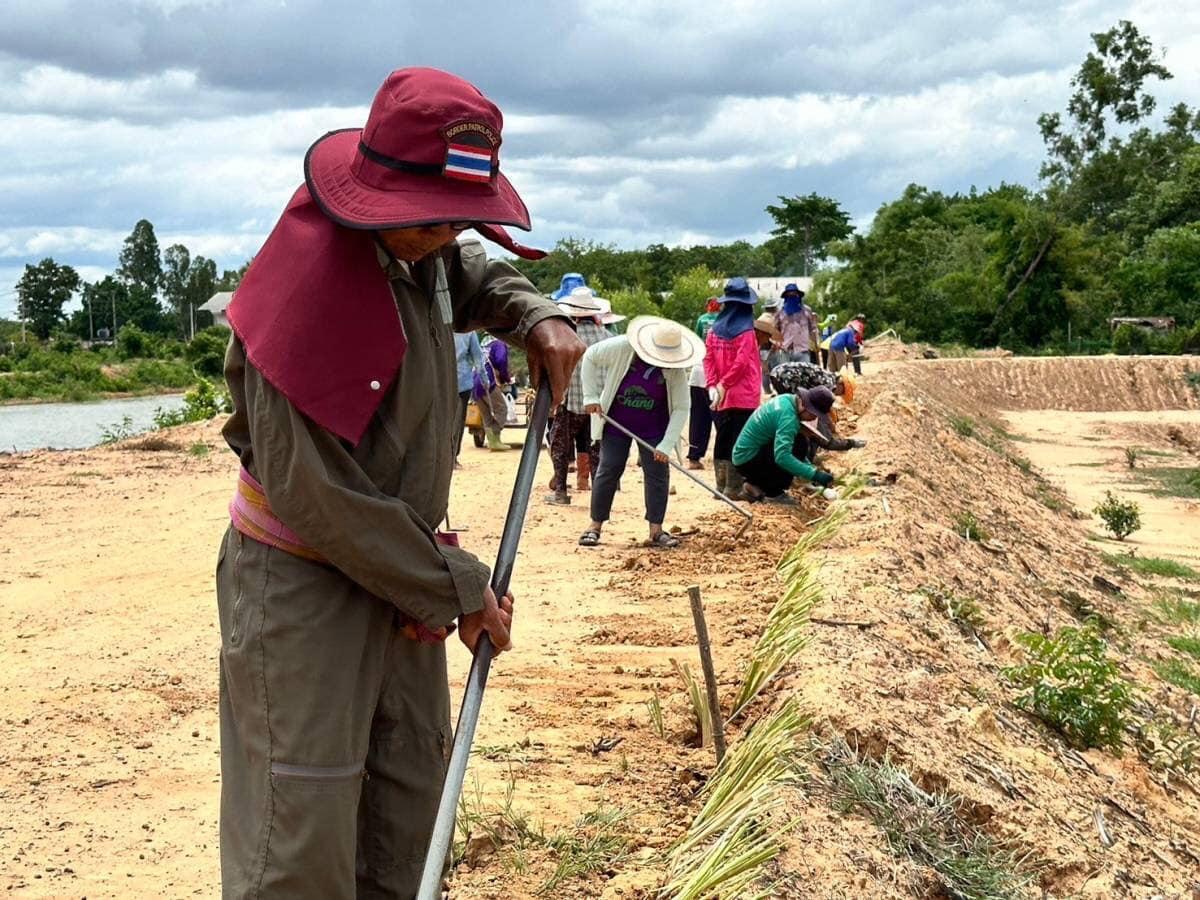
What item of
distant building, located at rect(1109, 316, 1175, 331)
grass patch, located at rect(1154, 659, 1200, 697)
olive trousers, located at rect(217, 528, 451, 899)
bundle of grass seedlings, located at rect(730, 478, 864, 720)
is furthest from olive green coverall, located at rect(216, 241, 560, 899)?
distant building, located at rect(1109, 316, 1175, 331)

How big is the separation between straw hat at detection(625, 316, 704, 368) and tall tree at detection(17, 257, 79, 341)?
2893 inches

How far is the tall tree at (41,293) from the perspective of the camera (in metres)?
76.4

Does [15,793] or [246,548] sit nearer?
[246,548]

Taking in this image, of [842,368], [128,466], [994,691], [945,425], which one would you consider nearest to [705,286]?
[842,368]

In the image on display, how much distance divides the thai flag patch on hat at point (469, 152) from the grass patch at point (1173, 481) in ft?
55.8

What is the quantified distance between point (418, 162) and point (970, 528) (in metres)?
7.97

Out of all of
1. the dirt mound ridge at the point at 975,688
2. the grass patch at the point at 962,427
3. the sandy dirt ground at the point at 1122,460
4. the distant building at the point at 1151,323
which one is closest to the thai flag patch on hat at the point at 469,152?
the dirt mound ridge at the point at 975,688

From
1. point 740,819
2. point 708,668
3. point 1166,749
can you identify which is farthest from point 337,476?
point 1166,749

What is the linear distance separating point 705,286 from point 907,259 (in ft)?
24.6

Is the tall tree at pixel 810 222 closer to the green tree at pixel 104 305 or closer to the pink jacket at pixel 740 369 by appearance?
the green tree at pixel 104 305

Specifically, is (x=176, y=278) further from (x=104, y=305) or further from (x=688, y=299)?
(x=688, y=299)

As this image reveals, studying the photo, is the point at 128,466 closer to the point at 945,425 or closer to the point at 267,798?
the point at 945,425

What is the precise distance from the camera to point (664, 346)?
934 centimetres

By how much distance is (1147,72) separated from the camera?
5544 centimetres
